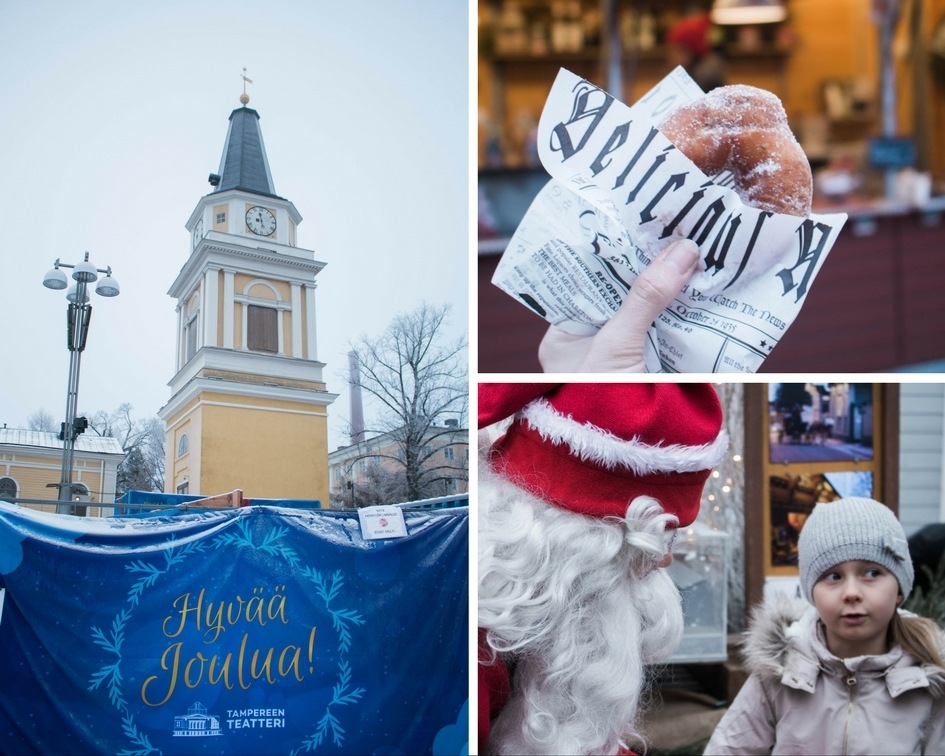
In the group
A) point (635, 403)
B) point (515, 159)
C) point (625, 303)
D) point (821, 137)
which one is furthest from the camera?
point (821, 137)

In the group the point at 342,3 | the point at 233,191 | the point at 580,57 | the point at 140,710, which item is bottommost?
the point at 140,710

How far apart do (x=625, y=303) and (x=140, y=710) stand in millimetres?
1323

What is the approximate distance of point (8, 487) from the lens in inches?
67.6

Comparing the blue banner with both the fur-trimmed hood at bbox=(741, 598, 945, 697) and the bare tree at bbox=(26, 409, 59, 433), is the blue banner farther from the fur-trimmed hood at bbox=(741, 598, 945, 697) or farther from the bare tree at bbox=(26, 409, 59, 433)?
the fur-trimmed hood at bbox=(741, 598, 945, 697)

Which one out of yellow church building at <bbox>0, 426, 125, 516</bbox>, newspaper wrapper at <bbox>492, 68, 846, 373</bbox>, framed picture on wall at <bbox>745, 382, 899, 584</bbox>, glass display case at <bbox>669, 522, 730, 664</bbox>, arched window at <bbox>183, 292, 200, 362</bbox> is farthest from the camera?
glass display case at <bbox>669, 522, 730, 664</bbox>

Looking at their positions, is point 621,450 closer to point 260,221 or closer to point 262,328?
point 262,328

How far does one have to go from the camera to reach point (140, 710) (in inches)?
67.4

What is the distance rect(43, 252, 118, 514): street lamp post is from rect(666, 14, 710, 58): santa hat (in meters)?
1.68

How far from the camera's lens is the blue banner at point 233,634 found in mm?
1688

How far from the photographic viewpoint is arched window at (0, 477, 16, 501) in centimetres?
171

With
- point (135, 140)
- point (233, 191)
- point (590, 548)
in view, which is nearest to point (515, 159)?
point (233, 191)

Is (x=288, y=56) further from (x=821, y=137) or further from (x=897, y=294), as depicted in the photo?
(x=897, y=294)

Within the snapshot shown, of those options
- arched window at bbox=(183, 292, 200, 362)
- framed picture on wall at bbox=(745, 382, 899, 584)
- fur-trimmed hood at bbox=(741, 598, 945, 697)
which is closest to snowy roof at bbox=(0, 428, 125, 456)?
arched window at bbox=(183, 292, 200, 362)

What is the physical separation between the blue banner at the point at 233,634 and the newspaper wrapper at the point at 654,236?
0.67 metres
